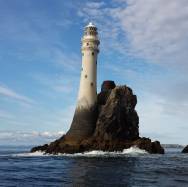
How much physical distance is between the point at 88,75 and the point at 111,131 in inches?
490

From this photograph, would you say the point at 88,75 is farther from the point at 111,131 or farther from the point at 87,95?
the point at 111,131

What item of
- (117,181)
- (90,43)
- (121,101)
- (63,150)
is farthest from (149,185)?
(90,43)

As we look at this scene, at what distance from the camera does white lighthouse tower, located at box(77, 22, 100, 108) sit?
274 ft

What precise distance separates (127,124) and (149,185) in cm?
5147

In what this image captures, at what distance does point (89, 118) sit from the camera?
8244cm

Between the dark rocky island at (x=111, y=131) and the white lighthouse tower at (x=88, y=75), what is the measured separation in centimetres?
217

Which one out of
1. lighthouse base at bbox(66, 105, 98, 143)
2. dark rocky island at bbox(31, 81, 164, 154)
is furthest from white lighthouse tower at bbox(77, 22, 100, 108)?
dark rocky island at bbox(31, 81, 164, 154)

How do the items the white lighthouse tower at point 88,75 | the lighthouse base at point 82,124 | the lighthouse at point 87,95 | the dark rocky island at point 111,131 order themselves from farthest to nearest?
1. the white lighthouse tower at point 88,75
2. the lighthouse at point 87,95
3. the lighthouse base at point 82,124
4. the dark rocky island at point 111,131

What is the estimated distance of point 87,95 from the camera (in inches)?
3282

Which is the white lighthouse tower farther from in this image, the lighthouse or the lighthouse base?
the lighthouse base

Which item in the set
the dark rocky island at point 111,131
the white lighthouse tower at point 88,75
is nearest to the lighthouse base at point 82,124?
the dark rocky island at point 111,131

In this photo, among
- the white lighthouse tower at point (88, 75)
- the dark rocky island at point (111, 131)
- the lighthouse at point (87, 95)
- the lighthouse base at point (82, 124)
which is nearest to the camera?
the dark rocky island at point (111, 131)

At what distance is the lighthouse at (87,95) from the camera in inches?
3214

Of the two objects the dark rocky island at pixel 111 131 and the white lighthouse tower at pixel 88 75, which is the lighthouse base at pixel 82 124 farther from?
the white lighthouse tower at pixel 88 75
